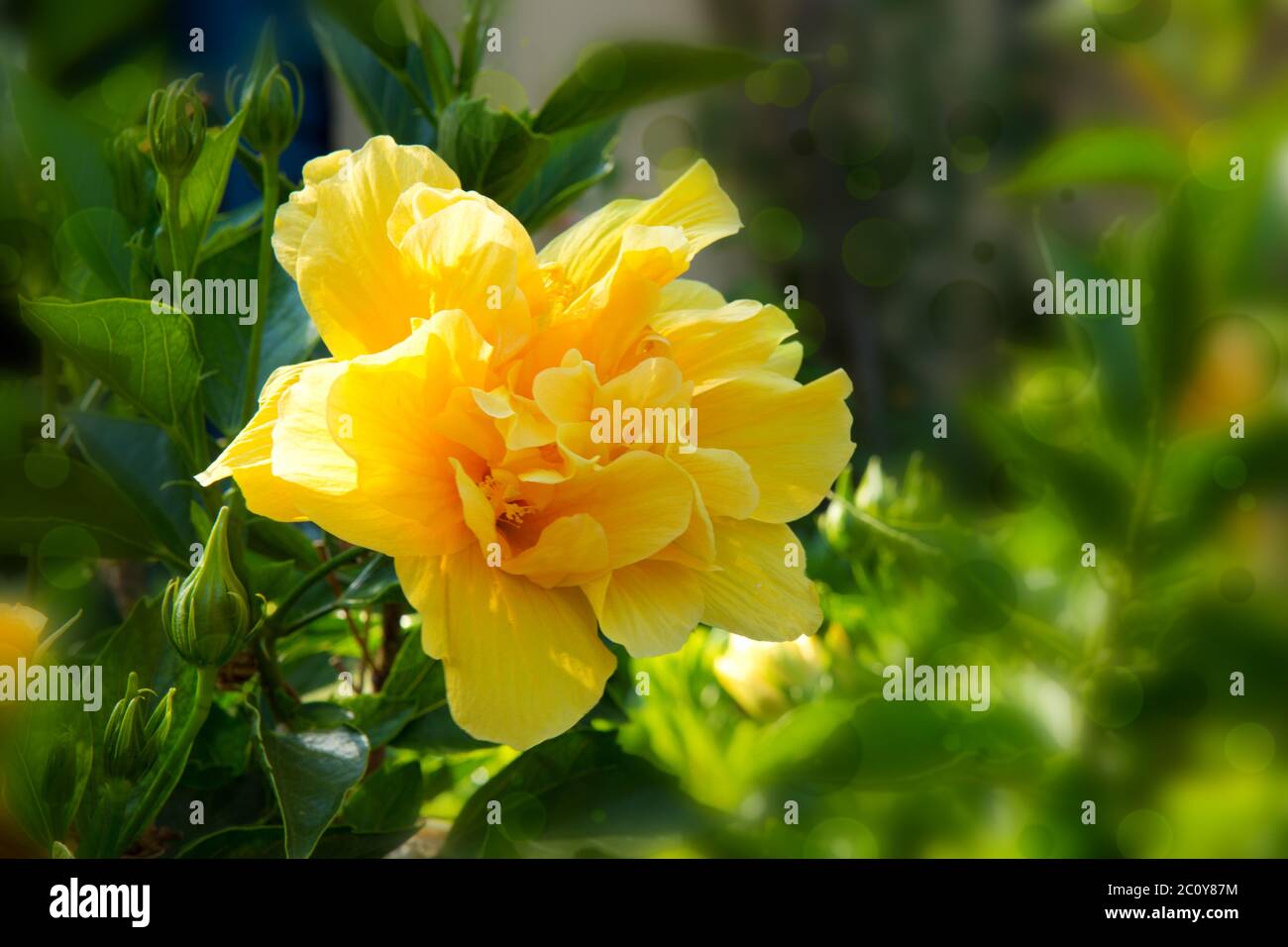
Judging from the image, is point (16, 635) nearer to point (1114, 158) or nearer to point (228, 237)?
point (228, 237)

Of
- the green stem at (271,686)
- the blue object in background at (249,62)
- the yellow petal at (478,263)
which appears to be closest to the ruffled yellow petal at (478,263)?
the yellow petal at (478,263)

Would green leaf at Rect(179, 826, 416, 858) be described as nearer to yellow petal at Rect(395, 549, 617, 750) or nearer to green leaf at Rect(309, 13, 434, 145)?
yellow petal at Rect(395, 549, 617, 750)

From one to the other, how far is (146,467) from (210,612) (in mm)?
106

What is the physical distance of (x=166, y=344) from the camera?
11.1 inches

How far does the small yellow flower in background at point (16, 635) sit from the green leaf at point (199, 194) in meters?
0.09

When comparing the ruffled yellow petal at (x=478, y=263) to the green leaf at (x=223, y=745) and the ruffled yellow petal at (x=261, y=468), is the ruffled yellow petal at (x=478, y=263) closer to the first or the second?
the ruffled yellow petal at (x=261, y=468)

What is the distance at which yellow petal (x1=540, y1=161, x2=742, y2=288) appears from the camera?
0.29 metres

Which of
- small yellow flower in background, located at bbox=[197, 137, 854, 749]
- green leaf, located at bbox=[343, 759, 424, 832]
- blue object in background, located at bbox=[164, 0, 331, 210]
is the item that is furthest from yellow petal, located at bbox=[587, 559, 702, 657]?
blue object in background, located at bbox=[164, 0, 331, 210]

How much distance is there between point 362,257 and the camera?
0.26m

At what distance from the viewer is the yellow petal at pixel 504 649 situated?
243mm

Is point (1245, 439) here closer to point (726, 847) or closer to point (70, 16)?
point (726, 847)

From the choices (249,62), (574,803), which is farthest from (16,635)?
(249,62)

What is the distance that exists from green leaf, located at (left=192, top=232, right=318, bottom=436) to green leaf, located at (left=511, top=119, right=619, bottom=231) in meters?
Result: 0.07

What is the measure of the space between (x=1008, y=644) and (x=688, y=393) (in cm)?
9
